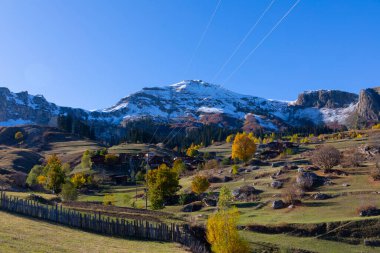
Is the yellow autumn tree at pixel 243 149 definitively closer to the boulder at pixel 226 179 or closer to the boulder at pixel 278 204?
the boulder at pixel 226 179

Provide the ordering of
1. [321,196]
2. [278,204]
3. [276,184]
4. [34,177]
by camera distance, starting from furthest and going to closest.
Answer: [34,177]
[276,184]
[321,196]
[278,204]

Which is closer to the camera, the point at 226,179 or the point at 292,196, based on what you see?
the point at 292,196

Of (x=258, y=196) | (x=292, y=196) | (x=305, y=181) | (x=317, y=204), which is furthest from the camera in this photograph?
(x=305, y=181)

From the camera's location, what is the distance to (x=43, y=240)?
28.0 m

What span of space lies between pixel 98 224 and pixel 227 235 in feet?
45.0

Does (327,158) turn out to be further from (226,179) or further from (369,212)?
(369,212)

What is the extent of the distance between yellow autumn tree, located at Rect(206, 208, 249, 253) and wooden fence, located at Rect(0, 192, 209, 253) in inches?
136

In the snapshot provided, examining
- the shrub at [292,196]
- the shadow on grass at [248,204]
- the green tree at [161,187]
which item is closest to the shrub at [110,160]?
the green tree at [161,187]

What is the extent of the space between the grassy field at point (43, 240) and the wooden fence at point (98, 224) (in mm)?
2791

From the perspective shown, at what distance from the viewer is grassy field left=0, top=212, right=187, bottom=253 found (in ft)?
80.8

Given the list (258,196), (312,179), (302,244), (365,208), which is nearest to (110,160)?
(258,196)

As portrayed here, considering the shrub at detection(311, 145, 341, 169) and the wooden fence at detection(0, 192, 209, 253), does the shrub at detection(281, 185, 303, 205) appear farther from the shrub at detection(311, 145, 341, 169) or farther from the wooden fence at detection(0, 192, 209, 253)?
the shrub at detection(311, 145, 341, 169)

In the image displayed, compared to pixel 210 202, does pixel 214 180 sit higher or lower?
higher

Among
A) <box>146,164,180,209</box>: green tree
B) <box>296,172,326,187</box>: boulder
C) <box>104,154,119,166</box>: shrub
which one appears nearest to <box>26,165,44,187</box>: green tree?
<box>104,154,119,166</box>: shrub
